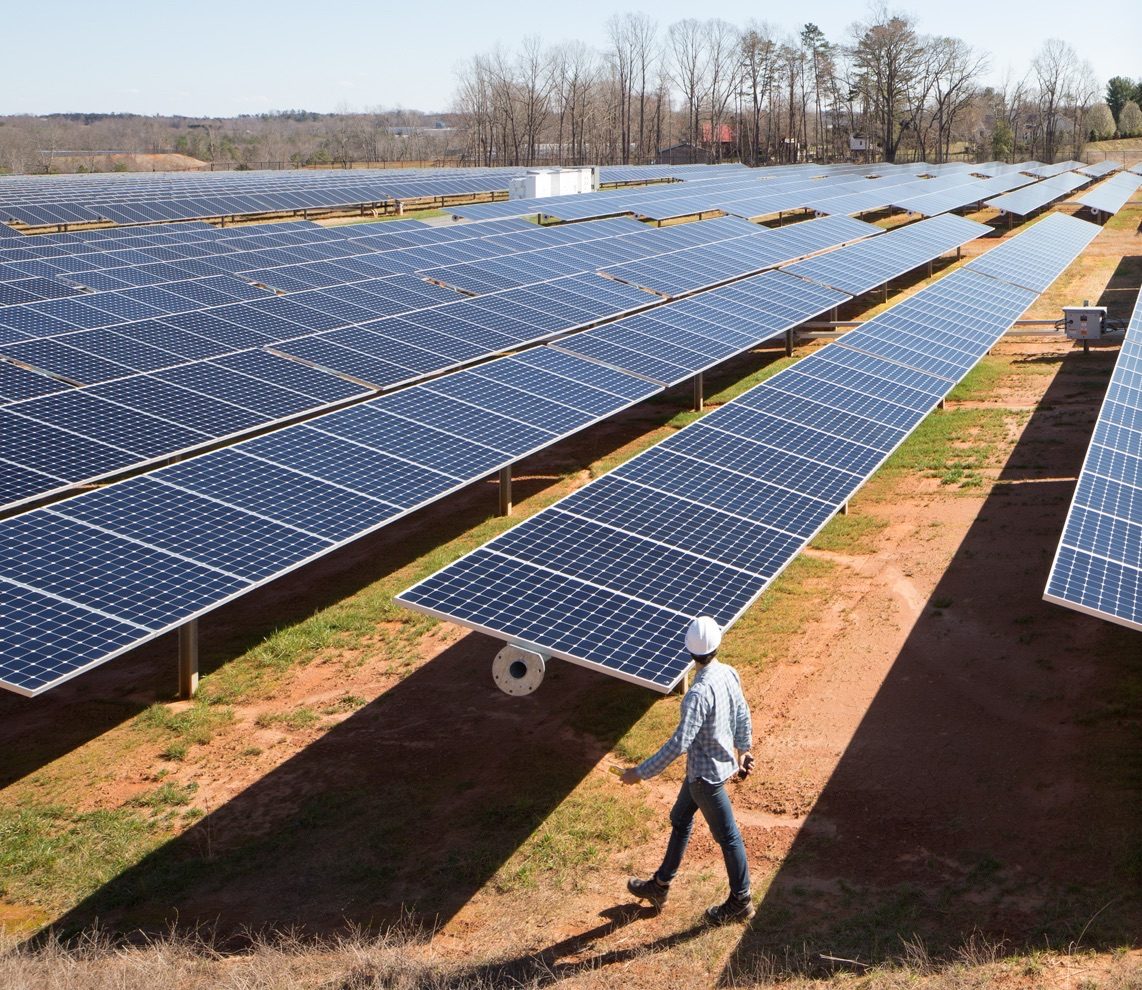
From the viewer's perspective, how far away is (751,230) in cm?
3919

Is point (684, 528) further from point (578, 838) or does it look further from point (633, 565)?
point (578, 838)

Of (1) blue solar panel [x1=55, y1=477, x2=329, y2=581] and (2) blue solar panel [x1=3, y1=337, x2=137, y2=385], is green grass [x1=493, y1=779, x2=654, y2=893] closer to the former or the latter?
(1) blue solar panel [x1=55, y1=477, x2=329, y2=581]

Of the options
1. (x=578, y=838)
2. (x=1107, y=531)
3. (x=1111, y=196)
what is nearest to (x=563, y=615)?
(x=578, y=838)

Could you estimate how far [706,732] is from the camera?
7969 millimetres

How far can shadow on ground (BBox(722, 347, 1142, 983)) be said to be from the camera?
816 cm

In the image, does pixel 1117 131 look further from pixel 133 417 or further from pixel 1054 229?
pixel 133 417

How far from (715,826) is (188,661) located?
6658 millimetres

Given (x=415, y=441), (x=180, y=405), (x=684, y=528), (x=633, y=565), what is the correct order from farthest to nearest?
1. (x=180, y=405)
2. (x=415, y=441)
3. (x=684, y=528)
4. (x=633, y=565)

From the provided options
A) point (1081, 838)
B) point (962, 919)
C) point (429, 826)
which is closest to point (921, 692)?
point (1081, 838)

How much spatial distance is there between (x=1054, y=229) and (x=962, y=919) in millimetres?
41506

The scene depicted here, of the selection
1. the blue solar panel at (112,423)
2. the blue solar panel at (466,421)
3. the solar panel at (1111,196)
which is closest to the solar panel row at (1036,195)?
the solar panel at (1111,196)

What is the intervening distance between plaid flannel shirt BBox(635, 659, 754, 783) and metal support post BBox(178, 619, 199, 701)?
19.8ft

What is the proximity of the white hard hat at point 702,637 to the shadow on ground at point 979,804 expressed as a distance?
86.8 inches

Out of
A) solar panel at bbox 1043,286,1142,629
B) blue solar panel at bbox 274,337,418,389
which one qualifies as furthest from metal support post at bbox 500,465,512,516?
solar panel at bbox 1043,286,1142,629
